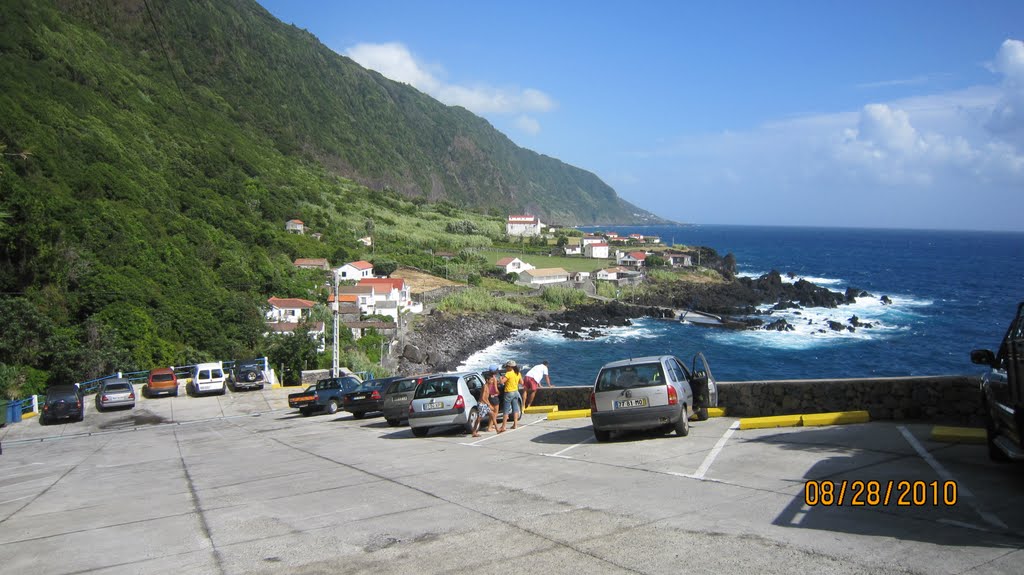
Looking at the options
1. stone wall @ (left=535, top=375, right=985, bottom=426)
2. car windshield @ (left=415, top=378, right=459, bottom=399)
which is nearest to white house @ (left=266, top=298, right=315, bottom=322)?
car windshield @ (left=415, top=378, right=459, bottom=399)

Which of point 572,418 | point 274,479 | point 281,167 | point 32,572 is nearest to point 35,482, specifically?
point 274,479

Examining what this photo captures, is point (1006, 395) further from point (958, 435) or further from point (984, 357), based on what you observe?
point (958, 435)

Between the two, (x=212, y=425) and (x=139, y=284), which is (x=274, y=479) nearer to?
(x=212, y=425)

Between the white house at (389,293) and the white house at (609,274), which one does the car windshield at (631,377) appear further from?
the white house at (609,274)

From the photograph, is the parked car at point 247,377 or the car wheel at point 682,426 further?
the parked car at point 247,377

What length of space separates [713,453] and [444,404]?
6821mm

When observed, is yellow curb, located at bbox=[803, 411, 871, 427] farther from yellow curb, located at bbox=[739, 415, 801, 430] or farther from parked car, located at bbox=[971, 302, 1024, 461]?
parked car, located at bbox=[971, 302, 1024, 461]

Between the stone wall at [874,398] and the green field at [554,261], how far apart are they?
103880 mm

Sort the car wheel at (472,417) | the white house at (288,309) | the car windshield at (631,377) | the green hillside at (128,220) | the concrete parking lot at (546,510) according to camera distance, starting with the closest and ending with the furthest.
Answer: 1. the concrete parking lot at (546,510)
2. the car windshield at (631,377)
3. the car wheel at (472,417)
4. the green hillside at (128,220)
5. the white house at (288,309)

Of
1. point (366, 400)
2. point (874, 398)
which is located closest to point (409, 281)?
point (366, 400)

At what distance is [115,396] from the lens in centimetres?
2994

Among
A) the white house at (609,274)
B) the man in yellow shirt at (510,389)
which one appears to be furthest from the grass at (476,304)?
the man in yellow shirt at (510,389)
